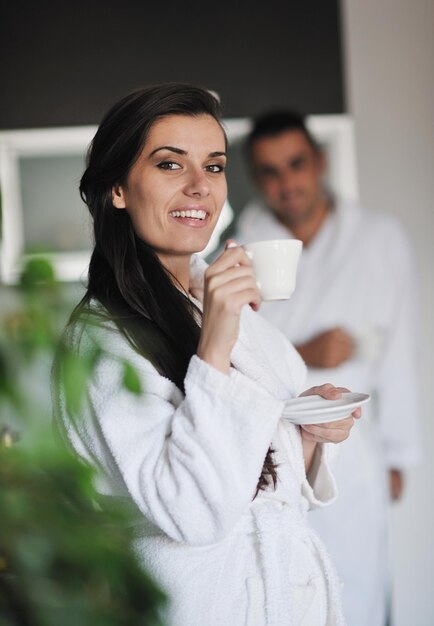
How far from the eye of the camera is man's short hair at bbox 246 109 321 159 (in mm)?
3020

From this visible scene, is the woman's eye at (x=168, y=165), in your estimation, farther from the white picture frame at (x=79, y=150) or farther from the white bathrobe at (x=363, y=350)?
the white picture frame at (x=79, y=150)

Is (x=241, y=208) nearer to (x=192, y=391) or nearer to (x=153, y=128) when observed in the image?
(x=153, y=128)

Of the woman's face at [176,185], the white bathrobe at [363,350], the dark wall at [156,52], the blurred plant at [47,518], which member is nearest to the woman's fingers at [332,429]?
the woman's face at [176,185]

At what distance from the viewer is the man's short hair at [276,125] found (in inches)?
119

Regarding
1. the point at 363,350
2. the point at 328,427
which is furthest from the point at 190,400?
the point at 363,350

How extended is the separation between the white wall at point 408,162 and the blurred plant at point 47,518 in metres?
2.82

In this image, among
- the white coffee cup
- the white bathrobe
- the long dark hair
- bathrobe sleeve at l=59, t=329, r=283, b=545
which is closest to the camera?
bathrobe sleeve at l=59, t=329, r=283, b=545

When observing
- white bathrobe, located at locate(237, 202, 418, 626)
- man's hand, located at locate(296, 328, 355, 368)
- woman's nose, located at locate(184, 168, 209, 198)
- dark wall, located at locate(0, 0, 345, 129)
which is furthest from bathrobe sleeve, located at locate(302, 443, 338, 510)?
dark wall, located at locate(0, 0, 345, 129)

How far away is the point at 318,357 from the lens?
280cm

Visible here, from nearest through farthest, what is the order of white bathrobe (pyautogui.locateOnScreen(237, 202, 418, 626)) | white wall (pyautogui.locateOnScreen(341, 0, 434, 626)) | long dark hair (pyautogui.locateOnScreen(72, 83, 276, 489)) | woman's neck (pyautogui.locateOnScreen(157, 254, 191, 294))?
long dark hair (pyautogui.locateOnScreen(72, 83, 276, 489)) < woman's neck (pyautogui.locateOnScreen(157, 254, 191, 294)) < white bathrobe (pyautogui.locateOnScreen(237, 202, 418, 626)) < white wall (pyautogui.locateOnScreen(341, 0, 434, 626))

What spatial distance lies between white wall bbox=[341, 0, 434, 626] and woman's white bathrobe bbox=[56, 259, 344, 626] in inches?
73.7

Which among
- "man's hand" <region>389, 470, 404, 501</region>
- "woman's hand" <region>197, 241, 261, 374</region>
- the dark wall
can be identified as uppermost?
the dark wall

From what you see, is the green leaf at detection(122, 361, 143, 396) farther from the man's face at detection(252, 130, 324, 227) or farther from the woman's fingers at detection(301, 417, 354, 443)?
the man's face at detection(252, 130, 324, 227)

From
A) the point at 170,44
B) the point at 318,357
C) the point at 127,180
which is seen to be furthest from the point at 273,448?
the point at 170,44
